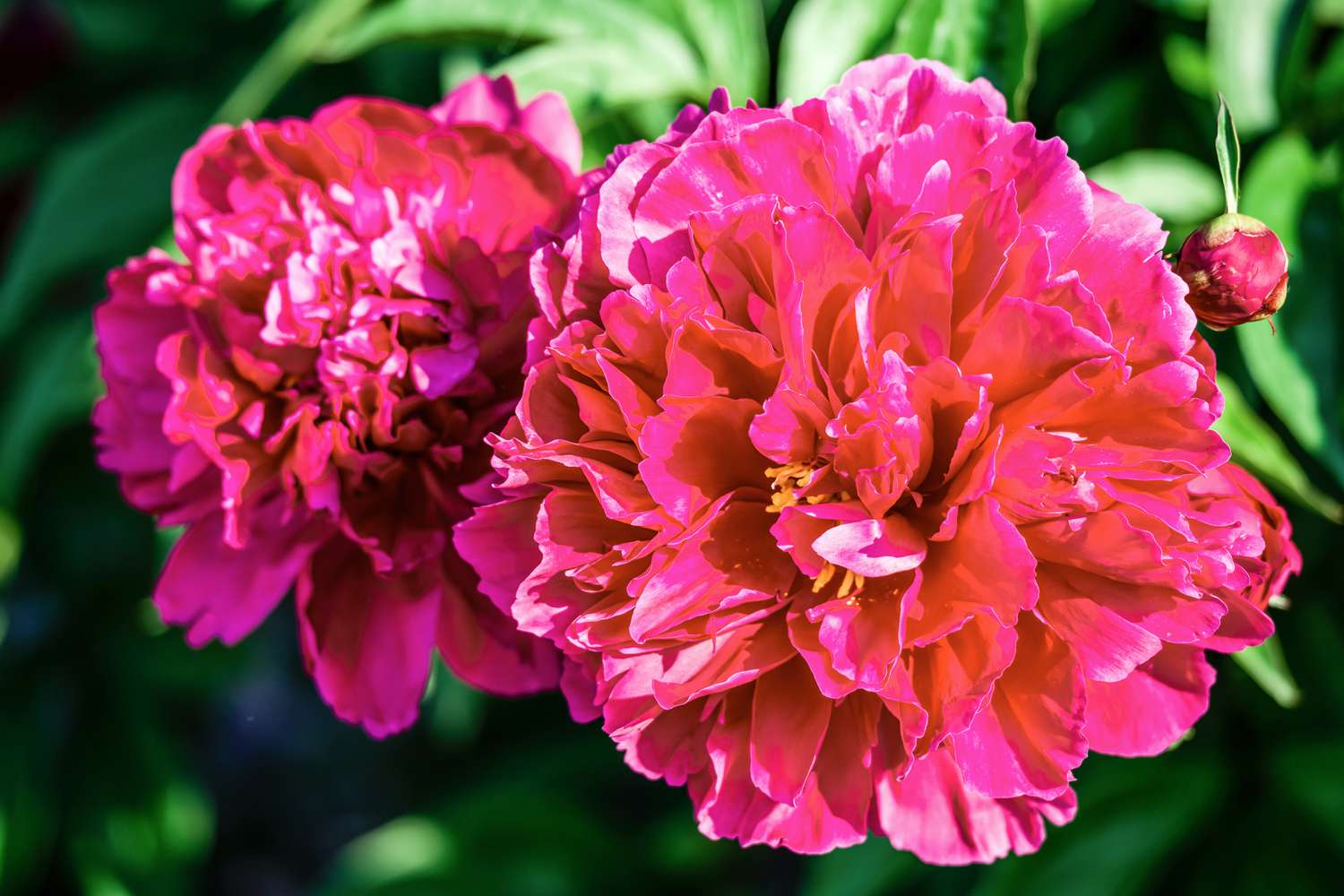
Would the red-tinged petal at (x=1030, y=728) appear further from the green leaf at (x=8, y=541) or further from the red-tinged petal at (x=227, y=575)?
the green leaf at (x=8, y=541)

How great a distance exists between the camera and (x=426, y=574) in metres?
0.65

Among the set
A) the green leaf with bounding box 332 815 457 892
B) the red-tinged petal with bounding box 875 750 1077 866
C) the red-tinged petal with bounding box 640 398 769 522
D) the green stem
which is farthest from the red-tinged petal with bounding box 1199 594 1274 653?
the green leaf with bounding box 332 815 457 892

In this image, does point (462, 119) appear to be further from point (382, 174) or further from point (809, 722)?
point (809, 722)

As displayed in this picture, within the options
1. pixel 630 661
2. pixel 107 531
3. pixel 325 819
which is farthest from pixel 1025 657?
pixel 325 819

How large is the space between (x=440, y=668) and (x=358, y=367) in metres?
0.47

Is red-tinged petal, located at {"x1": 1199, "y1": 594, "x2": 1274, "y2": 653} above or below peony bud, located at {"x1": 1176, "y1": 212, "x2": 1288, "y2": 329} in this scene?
below

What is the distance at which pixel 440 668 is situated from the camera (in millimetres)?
1023

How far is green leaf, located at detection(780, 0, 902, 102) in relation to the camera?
0.67 m

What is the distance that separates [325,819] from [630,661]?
4.11 feet

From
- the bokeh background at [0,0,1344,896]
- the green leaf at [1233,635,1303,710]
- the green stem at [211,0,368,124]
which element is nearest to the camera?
the green leaf at [1233,635,1303,710]

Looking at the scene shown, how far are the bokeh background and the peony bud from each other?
5.1 inches

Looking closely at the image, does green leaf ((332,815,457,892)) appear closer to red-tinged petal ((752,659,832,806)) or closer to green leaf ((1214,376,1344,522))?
red-tinged petal ((752,659,832,806))

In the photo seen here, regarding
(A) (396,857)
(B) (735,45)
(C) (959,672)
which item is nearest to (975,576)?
(C) (959,672)

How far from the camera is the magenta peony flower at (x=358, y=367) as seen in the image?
2.05 feet
